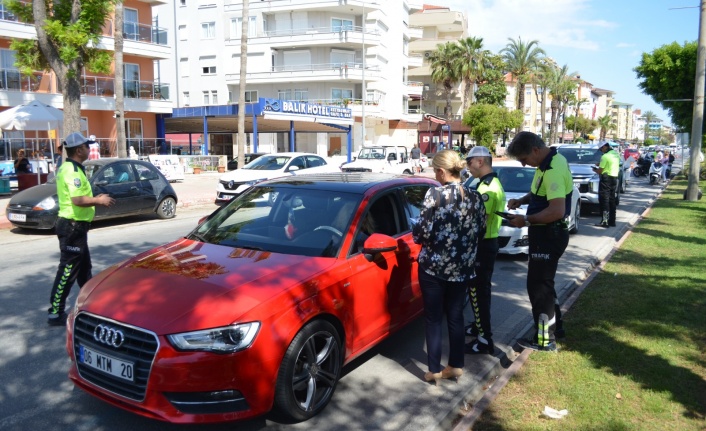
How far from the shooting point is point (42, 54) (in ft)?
54.2

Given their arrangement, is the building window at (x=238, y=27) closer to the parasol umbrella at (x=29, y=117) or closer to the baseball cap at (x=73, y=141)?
the parasol umbrella at (x=29, y=117)

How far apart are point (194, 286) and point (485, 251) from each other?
262cm

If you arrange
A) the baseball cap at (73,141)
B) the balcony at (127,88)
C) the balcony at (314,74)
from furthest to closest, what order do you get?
the balcony at (314,74), the balcony at (127,88), the baseball cap at (73,141)

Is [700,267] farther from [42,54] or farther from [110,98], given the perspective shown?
[110,98]

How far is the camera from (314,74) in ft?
160

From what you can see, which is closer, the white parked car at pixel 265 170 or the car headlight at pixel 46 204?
the car headlight at pixel 46 204

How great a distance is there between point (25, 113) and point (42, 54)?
7.23ft

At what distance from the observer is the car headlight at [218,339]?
3301 millimetres

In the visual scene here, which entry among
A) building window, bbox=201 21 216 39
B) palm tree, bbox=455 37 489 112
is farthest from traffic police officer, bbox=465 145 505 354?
palm tree, bbox=455 37 489 112

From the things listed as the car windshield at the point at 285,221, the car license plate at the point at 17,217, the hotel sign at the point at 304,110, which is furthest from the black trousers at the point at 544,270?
the hotel sign at the point at 304,110

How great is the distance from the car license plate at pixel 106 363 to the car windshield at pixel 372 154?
2330cm

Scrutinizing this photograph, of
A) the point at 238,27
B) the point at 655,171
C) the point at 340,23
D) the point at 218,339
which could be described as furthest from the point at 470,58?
the point at 218,339

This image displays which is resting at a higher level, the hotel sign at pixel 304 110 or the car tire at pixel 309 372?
the hotel sign at pixel 304 110

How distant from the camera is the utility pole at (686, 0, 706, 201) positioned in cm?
1636
